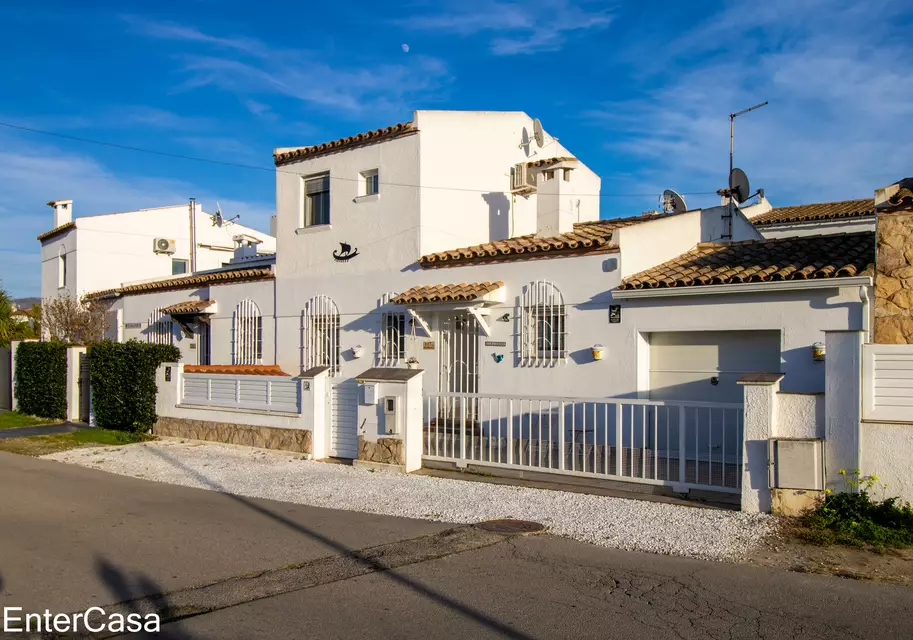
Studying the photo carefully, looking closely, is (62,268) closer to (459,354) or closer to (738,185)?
(459,354)

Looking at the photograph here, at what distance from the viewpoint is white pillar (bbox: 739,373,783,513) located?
8.44 metres

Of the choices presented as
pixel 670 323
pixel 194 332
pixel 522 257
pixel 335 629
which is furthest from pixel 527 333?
pixel 194 332

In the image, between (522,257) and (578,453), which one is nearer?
(578,453)

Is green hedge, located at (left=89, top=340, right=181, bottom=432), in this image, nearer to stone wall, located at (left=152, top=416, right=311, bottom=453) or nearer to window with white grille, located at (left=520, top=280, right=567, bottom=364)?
stone wall, located at (left=152, top=416, right=311, bottom=453)

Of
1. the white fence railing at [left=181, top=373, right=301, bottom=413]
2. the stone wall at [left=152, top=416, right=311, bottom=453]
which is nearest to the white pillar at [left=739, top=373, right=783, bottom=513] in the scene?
the stone wall at [left=152, top=416, right=311, bottom=453]

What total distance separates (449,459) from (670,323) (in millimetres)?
3963

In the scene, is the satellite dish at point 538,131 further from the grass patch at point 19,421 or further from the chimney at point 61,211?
the chimney at point 61,211

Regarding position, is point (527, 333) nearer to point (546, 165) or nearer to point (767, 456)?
point (546, 165)

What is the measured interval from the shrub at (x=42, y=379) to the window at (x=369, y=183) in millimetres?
9234

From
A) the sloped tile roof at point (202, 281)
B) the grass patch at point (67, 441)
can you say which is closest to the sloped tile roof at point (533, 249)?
the sloped tile roof at point (202, 281)

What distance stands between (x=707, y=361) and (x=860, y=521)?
181 inches

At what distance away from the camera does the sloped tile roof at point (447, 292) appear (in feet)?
43.8

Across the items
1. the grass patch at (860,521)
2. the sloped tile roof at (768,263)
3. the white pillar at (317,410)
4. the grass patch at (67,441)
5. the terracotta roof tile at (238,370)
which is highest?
the sloped tile roof at (768,263)

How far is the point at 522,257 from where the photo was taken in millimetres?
13570
